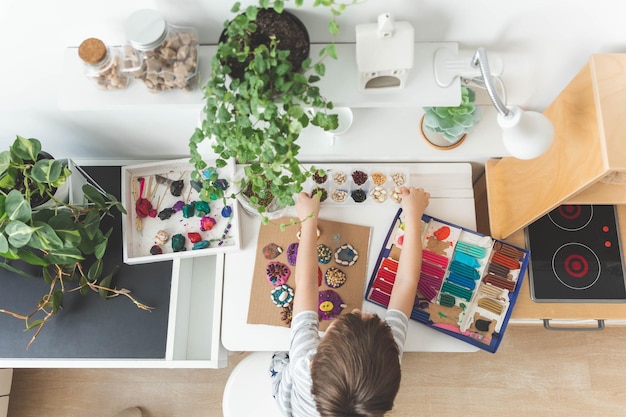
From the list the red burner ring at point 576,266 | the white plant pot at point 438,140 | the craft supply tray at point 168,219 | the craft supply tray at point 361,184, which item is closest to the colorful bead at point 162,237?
the craft supply tray at point 168,219

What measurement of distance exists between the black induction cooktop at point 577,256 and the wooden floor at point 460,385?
610 millimetres

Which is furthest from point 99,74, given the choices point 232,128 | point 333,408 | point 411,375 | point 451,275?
point 411,375

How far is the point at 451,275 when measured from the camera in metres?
1.32

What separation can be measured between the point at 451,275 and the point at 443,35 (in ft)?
2.24

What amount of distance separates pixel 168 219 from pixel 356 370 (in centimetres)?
71

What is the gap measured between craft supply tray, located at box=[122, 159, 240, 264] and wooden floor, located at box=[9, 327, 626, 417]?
0.82 metres

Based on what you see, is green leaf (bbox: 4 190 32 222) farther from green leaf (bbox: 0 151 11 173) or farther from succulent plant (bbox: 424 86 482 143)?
succulent plant (bbox: 424 86 482 143)

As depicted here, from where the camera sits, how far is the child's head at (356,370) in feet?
3.30

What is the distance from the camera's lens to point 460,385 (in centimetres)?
188

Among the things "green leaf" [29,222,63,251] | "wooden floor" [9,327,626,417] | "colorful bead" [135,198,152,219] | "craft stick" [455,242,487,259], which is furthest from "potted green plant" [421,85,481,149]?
"wooden floor" [9,327,626,417]

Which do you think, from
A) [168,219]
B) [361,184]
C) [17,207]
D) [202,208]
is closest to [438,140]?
[361,184]

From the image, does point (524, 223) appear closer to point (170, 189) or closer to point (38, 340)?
point (170, 189)

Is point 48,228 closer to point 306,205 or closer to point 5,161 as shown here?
point 5,161

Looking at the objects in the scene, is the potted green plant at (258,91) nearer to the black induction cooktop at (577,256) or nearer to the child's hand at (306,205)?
the child's hand at (306,205)
